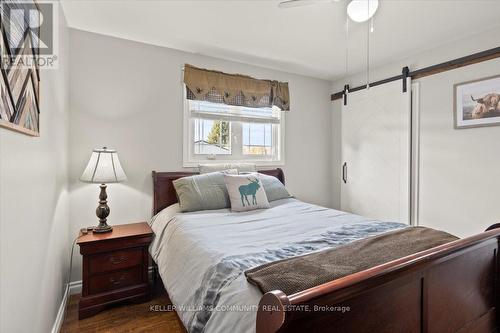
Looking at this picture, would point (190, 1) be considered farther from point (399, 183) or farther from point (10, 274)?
point (399, 183)

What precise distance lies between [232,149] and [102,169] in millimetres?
1499

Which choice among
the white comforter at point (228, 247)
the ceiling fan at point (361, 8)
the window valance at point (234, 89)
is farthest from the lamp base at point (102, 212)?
the ceiling fan at point (361, 8)

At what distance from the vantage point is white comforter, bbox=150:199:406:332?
1.10 meters

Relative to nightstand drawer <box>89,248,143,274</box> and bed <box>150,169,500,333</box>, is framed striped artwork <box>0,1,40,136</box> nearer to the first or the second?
bed <box>150,169,500,333</box>

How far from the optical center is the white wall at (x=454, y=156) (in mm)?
2465

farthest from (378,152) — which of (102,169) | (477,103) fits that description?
(102,169)

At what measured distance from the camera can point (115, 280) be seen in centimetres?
216

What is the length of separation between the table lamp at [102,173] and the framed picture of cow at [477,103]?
3317 millimetres

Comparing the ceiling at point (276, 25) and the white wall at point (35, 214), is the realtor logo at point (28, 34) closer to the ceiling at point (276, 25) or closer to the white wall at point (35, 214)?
the white wall at point (35, 214)

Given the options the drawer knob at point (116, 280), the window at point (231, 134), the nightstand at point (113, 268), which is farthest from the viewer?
the window at point (231, 134)

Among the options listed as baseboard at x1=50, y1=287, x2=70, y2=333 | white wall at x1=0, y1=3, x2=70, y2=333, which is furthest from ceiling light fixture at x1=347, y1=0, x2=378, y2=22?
baseboard at x1=50, y1=287, x2=70, y2=333

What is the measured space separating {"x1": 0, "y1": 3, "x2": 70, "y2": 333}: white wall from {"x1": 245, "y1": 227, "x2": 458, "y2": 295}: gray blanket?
90cm

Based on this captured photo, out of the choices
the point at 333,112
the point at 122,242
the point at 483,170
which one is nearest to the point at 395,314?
the point at 122,242

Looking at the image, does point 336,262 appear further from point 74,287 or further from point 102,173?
point 74,287
